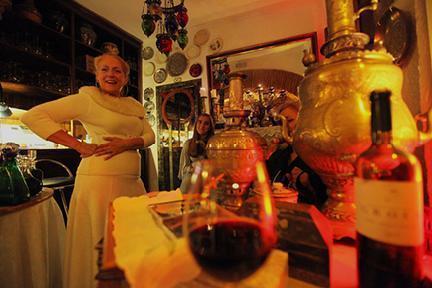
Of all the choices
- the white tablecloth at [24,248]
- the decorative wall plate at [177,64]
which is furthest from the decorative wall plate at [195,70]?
the white tablecloth at [24,248]

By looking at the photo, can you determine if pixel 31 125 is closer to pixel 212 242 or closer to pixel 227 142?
pixel 227 142

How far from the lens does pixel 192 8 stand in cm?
282

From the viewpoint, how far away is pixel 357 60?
0.44 m

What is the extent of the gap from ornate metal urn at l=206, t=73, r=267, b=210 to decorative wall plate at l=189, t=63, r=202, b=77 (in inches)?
102

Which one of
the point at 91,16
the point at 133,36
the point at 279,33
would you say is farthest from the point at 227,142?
the point at 133,36

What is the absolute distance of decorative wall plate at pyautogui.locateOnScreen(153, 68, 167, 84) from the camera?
341cm

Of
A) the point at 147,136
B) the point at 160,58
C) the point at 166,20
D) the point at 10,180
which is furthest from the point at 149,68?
the point at 10,180

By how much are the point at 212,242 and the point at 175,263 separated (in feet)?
0.17

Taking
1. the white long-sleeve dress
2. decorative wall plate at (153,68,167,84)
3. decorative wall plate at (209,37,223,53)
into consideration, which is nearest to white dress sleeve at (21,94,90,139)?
the white long-sleeve dress

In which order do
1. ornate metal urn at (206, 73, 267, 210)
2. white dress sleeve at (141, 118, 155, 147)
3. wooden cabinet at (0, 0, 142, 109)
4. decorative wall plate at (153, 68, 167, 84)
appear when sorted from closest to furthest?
ornate metal urn at (206, 73, 267, 210) < white dress sleeve at (141, 118, 155, 147) < wooden cabinet at (0, 0, 142, 109) < decorative wall plate at (153, 68, 167, 84)

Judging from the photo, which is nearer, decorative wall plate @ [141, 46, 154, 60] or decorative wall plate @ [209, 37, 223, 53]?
decorative wall plate @ [209, 37, 223, 53]

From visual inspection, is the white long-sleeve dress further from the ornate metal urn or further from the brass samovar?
the brass samovar

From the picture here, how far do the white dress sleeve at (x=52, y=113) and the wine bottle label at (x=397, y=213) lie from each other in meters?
1.26

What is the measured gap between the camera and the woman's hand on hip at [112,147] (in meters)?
1.13
